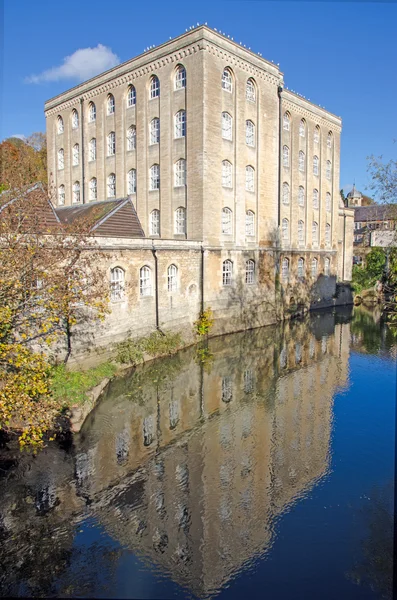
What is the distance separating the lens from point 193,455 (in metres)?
11.9

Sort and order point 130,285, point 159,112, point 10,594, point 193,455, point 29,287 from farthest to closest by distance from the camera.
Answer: point 159,112, point 130,285, point 193,455, point 29,287, point 10,594

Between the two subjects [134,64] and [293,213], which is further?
[293,213]

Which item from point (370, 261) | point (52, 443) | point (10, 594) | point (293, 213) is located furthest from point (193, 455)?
point (370, 261)

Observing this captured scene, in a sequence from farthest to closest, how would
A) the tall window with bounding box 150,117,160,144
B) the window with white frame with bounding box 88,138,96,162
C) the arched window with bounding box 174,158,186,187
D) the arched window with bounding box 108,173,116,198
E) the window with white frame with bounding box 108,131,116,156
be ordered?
1. the window with white frame with bounding box 88,138,96,162
2. the arched window with bounding box 108,173,116,198
3. the window with white frame with bounding box 108,131,116,156
4. the tall window with bounding box 150,117,160,144
5. the arched window with bounding box 174,158,186,187

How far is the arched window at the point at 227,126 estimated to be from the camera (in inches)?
1030

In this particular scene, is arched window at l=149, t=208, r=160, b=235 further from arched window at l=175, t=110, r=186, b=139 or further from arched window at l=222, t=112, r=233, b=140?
arched window at l=222, t=112, r=233, b=140

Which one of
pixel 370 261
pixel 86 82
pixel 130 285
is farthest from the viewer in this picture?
pixel 370 261

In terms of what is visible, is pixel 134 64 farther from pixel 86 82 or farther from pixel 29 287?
pixel 29 287

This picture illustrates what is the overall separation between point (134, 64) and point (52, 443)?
24.7 meters

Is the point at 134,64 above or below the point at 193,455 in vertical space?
above

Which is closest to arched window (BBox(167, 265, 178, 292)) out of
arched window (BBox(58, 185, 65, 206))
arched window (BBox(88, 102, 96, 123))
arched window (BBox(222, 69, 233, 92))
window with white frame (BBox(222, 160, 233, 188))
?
window with white frame (BBox(222, 160, 233, 188))

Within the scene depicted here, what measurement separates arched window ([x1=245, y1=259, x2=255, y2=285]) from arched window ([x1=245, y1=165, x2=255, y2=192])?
4620 millimetres

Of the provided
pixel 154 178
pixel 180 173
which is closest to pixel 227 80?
pixel 180 173

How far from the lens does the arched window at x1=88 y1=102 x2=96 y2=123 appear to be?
3194cm
